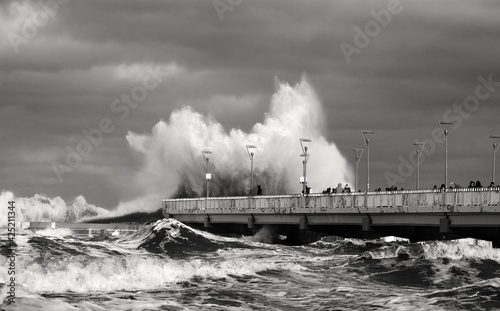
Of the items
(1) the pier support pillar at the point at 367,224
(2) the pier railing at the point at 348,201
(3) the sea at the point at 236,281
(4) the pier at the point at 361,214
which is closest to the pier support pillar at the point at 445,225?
(4) the pier at the point at 361,214

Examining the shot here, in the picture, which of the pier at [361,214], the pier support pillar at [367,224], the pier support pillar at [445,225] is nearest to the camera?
the pier at [361,214]

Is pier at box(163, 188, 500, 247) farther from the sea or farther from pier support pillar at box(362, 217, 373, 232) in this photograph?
the sea

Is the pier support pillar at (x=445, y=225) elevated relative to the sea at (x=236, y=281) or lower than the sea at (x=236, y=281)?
elevated

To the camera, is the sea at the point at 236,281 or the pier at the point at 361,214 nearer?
the sea at the point at 236,281

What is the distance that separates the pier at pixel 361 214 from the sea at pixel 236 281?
7.76 ft

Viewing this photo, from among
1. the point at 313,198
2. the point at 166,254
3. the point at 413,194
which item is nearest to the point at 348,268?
the point at 413,194

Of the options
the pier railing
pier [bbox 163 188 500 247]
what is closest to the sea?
pier [bbox 163 188 500 247]

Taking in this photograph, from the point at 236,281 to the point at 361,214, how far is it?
29.0 m

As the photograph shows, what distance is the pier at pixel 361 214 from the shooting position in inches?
2788

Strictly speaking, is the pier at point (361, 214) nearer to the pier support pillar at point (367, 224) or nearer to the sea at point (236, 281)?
the pier support pillar at point (367, 224)

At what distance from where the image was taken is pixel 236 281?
56.5m

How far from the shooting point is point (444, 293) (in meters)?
50.6

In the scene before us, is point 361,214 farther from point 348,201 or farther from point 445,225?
point 445,225

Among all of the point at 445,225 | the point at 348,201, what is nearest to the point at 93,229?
the point at 348,201
